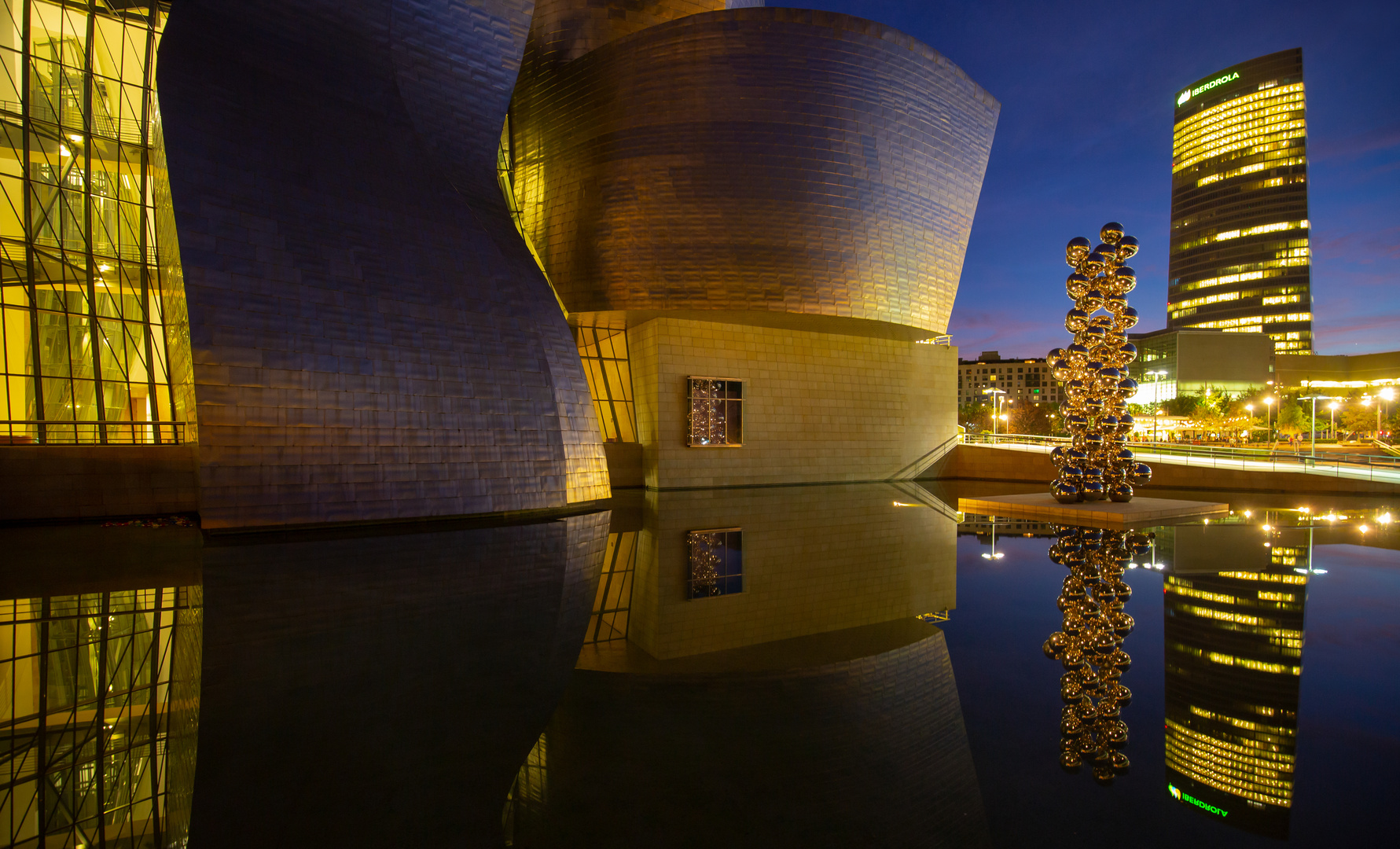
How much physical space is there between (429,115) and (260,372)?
7.06 metres

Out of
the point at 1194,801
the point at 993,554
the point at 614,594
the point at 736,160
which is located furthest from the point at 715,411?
the point at 1194,801

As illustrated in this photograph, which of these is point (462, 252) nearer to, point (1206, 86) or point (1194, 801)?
point (1194, 801)

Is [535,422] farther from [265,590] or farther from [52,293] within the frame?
[52,293]

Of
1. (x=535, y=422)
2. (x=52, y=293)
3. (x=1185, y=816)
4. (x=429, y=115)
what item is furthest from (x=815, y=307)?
(x=52, y=293)

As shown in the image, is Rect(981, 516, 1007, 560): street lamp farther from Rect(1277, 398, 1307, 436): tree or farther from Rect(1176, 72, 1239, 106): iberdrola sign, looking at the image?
Rect(1176, 72, 1239, 106): iberdrola sign

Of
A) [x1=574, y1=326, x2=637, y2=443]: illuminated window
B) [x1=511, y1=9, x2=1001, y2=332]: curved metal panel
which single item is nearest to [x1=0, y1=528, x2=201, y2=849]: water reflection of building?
[x1=574, y1=326, x2=637, y2=443]: illuminated window

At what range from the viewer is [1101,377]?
12258 mm

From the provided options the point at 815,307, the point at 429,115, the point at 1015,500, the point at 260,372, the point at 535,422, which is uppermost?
the point at 429,115

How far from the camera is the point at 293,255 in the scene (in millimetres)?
11172

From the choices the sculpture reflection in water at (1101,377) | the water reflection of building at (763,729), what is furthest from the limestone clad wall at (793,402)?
the water reflection of building at (763,729)

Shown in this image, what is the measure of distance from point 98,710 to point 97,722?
18 cm

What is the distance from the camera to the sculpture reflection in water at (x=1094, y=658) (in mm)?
3070

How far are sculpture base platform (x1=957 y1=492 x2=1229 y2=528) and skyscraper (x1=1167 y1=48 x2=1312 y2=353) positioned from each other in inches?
4133

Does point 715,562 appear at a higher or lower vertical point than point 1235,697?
lower
